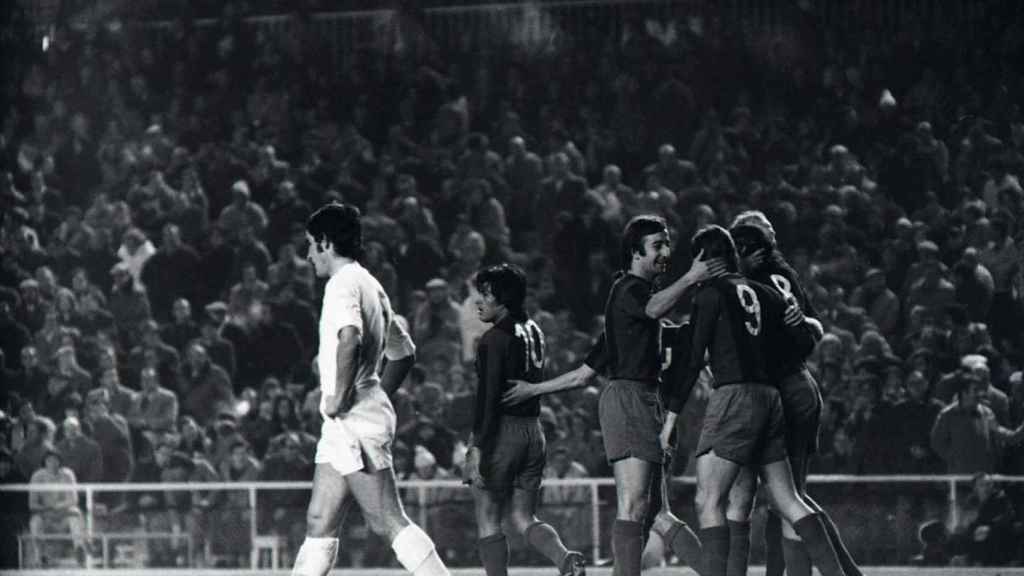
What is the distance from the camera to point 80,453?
14242 mm

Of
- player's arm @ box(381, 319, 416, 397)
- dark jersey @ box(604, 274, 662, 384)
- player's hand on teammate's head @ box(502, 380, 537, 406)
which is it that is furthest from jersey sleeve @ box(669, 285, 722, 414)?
player's arm @ box(381, 319, 416, 397)

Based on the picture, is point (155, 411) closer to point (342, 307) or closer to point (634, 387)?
point (634, 387)

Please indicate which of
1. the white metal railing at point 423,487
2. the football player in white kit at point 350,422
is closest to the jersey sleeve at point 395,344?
the football player in white kit at point 350,422

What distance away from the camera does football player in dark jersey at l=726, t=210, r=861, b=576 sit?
Result: 305 inches

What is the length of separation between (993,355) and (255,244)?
6.35 m

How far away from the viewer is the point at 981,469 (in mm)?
12172

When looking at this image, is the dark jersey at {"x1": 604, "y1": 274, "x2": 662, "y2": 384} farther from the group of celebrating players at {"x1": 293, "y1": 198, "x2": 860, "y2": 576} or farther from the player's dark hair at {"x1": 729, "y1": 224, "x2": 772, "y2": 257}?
the player's dark hair at {"x1": 729, "y1": 224, "x2": 772, "y2": 257}

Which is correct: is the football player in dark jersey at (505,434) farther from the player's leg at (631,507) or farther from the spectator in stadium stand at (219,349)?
the spectator in stadium stand at (219,349)

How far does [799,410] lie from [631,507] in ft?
2.73

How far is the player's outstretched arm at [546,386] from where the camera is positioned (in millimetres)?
7934

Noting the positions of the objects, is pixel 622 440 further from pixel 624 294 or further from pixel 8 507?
pixel 8 507

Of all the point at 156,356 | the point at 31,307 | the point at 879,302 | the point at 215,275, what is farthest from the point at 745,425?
the point at 31,307

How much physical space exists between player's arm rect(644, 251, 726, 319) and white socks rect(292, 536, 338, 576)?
65.9 inches

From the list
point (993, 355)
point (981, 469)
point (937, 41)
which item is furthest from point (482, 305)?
point (937, 41)
